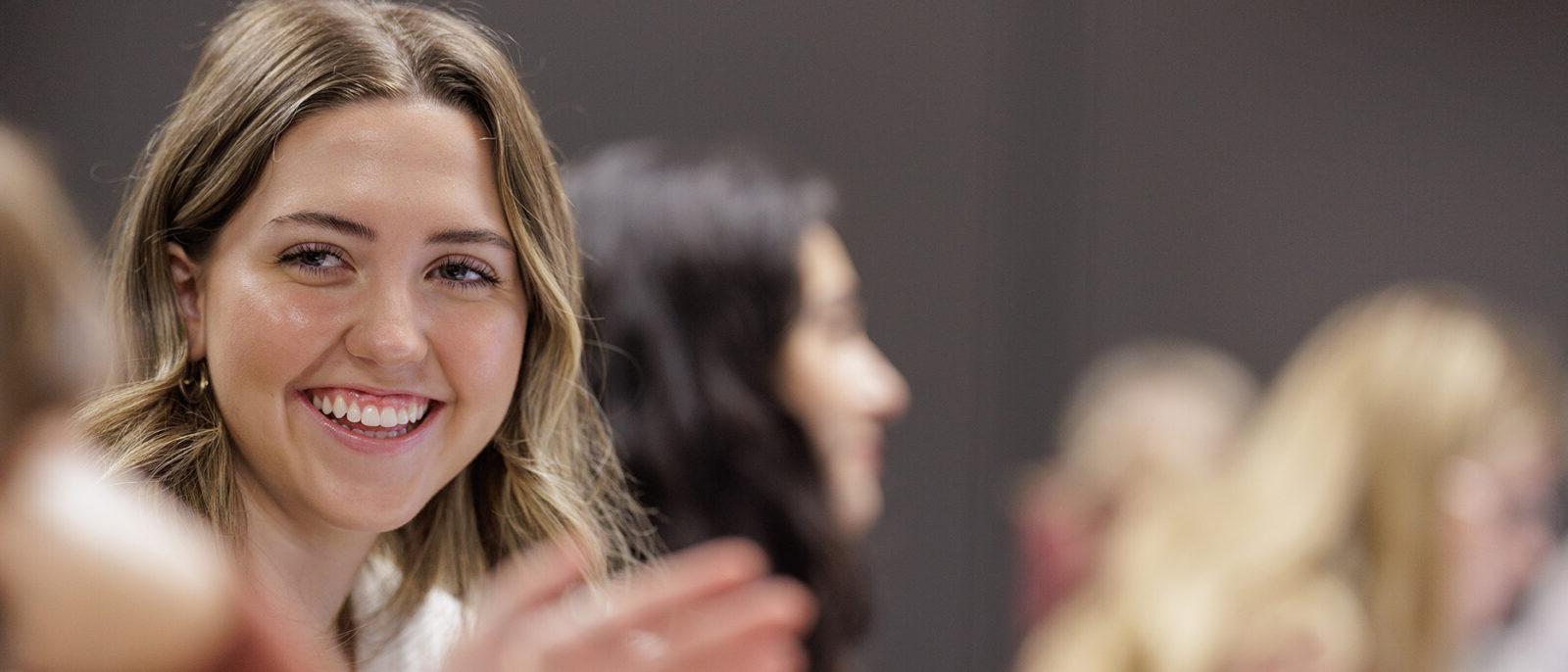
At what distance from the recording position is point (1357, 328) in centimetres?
270

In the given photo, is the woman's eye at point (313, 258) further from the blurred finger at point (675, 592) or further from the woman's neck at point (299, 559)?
the blurred finger at point (675, 592)

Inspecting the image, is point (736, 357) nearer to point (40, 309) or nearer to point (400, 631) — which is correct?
point (400, 631)

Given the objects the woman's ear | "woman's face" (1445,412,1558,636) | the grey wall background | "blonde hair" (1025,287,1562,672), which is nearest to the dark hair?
the grey wall background

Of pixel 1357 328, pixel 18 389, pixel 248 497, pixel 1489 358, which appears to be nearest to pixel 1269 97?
pixel 1357 328

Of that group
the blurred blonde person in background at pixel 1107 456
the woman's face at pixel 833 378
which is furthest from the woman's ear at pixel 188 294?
the blurred blonde person in background at pixel 1107 456

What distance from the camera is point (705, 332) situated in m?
1.52

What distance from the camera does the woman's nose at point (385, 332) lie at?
851 mm

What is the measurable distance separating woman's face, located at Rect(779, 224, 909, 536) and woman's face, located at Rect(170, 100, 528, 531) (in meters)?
0.70

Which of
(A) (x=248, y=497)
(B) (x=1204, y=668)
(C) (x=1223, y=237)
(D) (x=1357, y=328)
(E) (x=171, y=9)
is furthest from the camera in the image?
(C) (x=1223, y=237)

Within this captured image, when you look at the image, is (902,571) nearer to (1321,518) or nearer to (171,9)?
(1321,518)

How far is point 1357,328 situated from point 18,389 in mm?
2480

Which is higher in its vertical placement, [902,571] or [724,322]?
[724,322]

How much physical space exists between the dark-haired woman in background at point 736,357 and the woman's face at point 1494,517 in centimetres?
111

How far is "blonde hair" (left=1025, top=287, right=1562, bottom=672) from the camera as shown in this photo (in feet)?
7.47
